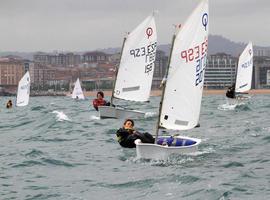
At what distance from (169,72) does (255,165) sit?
3.94 metres

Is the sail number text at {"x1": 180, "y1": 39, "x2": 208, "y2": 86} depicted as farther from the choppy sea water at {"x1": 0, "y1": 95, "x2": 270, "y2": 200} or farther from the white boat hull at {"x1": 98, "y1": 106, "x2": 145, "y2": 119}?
the white boat hull at {"x1": 98, "y1": 106, "x2": 145, "y2": 119}

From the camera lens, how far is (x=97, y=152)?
2100cm

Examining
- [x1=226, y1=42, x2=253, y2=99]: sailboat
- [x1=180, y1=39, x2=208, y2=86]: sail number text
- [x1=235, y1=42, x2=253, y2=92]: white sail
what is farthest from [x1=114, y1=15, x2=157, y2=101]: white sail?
[x1=235, y1=42, x2=253, y2=92]: white sail

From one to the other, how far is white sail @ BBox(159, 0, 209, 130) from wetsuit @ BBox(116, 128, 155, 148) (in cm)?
67

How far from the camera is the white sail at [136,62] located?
111 feet

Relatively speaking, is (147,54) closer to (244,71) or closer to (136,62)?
(136,62)

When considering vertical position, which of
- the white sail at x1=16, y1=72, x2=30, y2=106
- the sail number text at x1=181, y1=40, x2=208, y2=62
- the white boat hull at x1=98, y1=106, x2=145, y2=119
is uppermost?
the sail number text at x1=181, y1=40, x2=208, y2=62

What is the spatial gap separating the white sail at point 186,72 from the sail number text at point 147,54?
14108 millimetres

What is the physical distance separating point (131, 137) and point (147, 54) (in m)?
15.6

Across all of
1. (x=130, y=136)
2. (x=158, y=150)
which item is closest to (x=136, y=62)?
(x=130, y=136)

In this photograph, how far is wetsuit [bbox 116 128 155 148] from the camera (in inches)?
744

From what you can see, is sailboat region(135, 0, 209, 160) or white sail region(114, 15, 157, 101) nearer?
sailboat region(135, 0, 209, 160)

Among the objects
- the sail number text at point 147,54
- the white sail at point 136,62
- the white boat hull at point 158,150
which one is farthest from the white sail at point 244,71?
the white boat hull at point 158,150

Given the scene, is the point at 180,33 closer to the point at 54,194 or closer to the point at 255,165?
the point at 255,165
